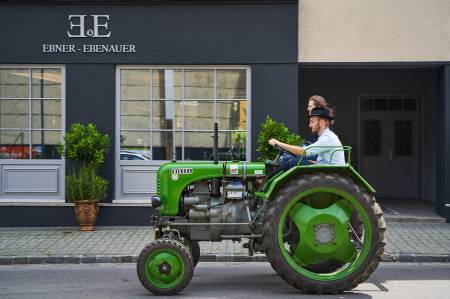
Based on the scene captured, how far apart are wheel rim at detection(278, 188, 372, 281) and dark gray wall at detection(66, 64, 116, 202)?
247 inches

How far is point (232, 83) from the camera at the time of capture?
1279 centimetres

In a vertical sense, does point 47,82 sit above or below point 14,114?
above

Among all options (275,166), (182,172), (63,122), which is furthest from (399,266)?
(63,122)

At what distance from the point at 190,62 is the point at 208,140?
1.57 m

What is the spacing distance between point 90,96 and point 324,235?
272 inches

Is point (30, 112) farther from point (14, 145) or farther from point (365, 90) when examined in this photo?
point (365, 90)

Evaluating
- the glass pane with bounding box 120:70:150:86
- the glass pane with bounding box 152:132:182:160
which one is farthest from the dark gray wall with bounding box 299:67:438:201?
the glass pane with bounding box 120:70:150:86

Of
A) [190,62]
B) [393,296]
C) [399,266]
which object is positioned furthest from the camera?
[190,62]

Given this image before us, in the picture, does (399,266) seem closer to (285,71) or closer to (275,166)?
(275,166)

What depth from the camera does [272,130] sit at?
11.8 meters

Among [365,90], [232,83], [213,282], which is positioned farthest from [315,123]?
[365,90]

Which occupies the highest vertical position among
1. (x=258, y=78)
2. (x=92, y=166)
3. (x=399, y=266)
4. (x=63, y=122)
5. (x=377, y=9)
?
(x=377, y=9)

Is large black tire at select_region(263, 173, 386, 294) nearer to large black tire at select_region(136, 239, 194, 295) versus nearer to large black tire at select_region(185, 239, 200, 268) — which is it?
large black tire at select_region(136, 239, 194, 295)

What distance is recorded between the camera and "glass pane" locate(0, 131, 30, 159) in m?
12.9
